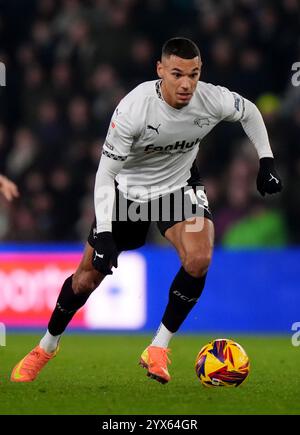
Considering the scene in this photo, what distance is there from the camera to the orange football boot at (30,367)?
7.24 meters

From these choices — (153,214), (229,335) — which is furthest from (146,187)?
(229,335)

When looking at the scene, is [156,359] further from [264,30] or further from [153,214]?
[264,30]

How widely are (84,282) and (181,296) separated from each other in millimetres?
592

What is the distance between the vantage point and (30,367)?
7273 mm

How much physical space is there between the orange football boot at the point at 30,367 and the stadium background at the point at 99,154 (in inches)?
144

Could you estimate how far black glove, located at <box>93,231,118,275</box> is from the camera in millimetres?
6625

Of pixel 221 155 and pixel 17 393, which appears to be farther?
pixel 221 155

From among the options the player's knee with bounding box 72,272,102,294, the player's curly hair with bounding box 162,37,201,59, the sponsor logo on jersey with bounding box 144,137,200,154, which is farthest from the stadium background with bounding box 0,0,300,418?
the player's curly hair with bounding box 162,37,201,59

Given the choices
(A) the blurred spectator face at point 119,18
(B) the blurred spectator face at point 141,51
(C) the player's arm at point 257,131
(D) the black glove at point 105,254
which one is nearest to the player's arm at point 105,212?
(D) the black glove at point 105,254

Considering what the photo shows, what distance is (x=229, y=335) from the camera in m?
11.3

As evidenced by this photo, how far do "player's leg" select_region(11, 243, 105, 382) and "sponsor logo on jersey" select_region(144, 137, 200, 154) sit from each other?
27.0 inches

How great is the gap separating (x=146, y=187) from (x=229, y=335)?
4305mm

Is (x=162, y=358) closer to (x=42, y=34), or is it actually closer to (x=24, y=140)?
(x=24, y=140)

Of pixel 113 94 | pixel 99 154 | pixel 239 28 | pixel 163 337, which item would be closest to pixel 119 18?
pixel 113 94
